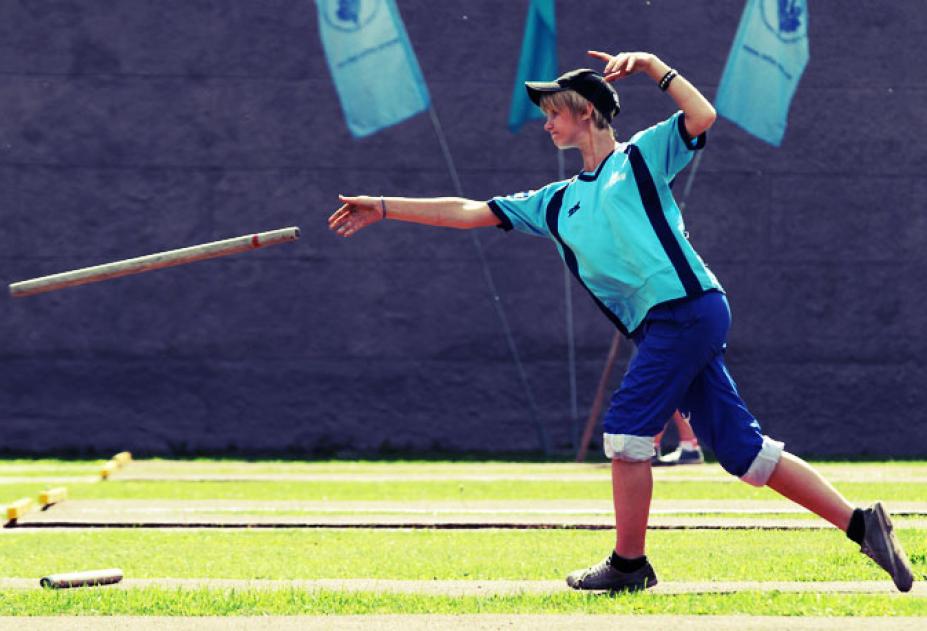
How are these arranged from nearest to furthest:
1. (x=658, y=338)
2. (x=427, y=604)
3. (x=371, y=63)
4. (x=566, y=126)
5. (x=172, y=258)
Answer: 1. (x=427, y=604)
2. (x=658, y=338)
3. (x=172, y=258)
4. (x=566, y=126)
5. (x=371, y=63)

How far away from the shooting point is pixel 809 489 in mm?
4961

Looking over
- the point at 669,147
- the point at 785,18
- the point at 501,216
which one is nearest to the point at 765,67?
the point at 785,18

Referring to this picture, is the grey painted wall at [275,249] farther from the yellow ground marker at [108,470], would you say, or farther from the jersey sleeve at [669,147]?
the jersey sleeve at [669,147]

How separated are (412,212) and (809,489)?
174 cm

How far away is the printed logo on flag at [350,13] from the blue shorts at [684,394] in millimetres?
8547

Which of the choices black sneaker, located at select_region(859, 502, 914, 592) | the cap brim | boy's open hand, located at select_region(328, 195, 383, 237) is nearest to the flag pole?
boy's open hand, located at select_region(328, 195, 383, 237)

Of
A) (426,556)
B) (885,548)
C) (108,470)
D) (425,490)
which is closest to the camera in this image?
(885,548)

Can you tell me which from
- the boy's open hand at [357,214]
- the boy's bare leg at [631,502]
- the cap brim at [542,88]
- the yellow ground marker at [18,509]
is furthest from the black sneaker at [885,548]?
the yellow ground marker at [18,509]

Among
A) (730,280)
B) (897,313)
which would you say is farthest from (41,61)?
(897,313)

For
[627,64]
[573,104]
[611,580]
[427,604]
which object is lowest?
[611,580]

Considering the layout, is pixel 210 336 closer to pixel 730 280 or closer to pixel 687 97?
pixel 730 280

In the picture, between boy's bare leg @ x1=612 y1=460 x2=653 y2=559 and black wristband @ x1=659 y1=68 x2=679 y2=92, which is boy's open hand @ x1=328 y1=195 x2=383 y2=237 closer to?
black wristband @ x1=659 y1=68 x2=679 y2=92

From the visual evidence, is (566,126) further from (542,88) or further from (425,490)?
(425,490)

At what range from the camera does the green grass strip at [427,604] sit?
4516mm
